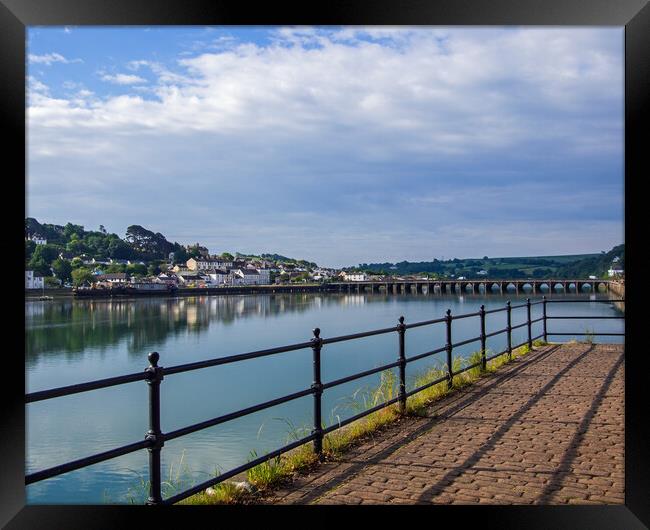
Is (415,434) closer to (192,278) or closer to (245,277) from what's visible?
(192,278)

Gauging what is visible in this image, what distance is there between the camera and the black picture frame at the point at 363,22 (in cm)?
411

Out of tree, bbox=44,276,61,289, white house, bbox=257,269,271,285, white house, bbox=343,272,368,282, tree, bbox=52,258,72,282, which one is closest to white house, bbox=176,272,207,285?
white house, bbox=257,269,271,285

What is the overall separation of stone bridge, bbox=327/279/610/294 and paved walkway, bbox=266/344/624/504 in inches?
4883

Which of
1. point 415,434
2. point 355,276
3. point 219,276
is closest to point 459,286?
point 355,276

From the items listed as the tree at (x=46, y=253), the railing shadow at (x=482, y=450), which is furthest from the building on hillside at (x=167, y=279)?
the railing shadow at (x=482, y=450)

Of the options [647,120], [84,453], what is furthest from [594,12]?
[84,453]

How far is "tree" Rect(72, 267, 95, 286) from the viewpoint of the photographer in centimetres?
10562

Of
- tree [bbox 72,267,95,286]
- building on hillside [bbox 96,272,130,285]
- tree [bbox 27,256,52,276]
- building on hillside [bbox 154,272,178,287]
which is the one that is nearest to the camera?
tree [bbox 27,256,52,276]

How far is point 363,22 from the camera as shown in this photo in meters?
4.52

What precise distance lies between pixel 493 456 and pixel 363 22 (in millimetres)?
3888

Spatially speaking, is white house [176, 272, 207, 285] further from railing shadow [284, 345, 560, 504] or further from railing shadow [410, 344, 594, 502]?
railing shadow [410, 344, 594, 502]

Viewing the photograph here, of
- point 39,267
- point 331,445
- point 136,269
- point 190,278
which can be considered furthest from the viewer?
point 190,278

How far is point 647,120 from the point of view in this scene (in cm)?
410

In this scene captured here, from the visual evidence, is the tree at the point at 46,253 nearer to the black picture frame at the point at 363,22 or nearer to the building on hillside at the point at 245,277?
the building on hillside at the point at 245,277
